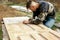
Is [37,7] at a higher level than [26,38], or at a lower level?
higher

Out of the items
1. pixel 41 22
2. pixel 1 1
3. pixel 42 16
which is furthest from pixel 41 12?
pixel 1 1

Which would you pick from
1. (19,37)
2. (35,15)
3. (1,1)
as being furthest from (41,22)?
(1,1)

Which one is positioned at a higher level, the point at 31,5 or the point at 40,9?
the point at 31,5

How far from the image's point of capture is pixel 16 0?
14.6 m

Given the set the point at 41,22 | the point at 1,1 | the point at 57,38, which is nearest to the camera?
the point at 57,38

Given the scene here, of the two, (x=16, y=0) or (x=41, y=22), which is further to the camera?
(x=16, y=0)

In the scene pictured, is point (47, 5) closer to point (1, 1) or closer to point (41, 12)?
point (41, 12)

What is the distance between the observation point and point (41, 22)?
465cm

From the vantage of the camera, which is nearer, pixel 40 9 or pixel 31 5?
pixel 31 5

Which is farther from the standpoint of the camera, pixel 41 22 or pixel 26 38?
pixel 41 22

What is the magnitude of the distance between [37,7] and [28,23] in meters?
0.62

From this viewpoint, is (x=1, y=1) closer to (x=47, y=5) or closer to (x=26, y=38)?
(x=47, y=5)

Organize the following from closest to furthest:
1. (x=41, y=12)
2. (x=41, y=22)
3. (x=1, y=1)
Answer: (x=41, y=12) < (x=41, y=22) < (x=1, y=1)

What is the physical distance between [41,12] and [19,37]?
49.3 inches
